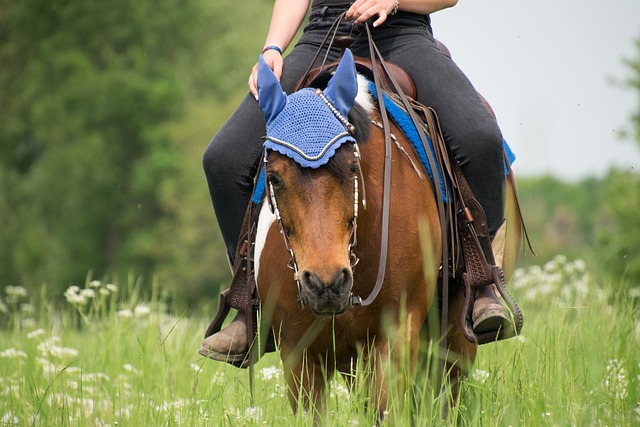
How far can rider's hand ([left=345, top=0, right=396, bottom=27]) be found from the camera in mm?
4973

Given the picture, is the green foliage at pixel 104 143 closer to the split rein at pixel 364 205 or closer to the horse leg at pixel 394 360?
the split rein at pixel 364 205

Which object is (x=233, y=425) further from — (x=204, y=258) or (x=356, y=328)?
(x=204, y=258)

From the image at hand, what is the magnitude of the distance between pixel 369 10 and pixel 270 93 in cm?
107

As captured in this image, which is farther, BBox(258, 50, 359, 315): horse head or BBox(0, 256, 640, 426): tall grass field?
BBox(0, 256, 640, 426): tall grass field

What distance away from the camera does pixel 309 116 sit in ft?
13.4

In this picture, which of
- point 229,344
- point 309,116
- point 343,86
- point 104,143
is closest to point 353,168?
point 309,116

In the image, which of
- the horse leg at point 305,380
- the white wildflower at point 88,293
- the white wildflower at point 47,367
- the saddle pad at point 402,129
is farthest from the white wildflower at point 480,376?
the white wildflower at point 88,293

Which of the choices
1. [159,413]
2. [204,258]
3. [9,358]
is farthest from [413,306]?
[204,258]

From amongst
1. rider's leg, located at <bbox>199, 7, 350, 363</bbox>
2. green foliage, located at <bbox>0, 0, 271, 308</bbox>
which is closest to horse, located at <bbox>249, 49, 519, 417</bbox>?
rider's leg, located at <bbox>199, 7, 350, 363</bbox>

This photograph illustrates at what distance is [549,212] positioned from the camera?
82562 millimetres

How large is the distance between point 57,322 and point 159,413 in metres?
4.33

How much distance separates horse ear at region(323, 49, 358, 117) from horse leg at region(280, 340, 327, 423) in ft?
3.95

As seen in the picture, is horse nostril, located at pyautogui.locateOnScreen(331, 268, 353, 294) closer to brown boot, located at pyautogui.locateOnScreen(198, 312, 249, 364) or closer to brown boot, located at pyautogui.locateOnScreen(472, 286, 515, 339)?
brown boot, located at pyautogui.locateOnScreen(472, 286, 515, 339)

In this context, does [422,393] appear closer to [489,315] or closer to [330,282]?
[489,315]
